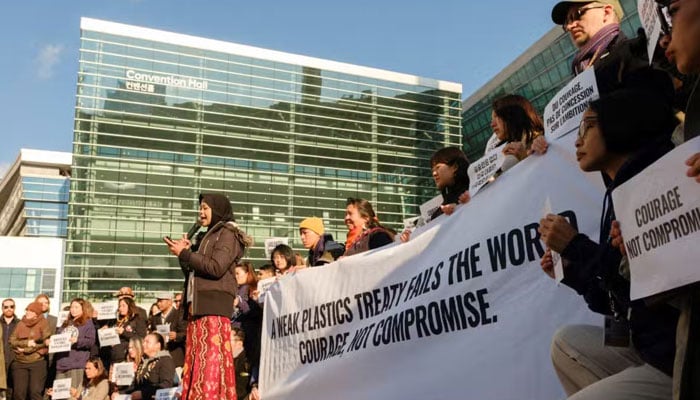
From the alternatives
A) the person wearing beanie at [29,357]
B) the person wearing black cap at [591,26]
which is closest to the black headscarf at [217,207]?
the person wearing black cap at [591,26]

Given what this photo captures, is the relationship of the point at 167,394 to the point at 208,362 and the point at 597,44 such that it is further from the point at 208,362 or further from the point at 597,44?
the point at 597,44

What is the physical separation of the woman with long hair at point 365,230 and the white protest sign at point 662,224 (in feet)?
10.4

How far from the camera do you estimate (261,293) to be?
552cm

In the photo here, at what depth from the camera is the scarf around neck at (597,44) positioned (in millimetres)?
2817

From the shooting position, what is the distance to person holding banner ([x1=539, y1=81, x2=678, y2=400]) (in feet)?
4.96

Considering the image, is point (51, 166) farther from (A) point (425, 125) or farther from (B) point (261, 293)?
(B) point (261, 293)

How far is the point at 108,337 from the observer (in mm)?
8328

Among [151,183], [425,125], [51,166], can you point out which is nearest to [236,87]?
[151,183]

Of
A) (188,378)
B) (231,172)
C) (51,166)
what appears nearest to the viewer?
(188,378)

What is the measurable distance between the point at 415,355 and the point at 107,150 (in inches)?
2266

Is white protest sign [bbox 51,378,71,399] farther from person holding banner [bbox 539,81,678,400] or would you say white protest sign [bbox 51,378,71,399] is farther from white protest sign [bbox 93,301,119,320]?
person holding banner [bbox 539,81,678,400]

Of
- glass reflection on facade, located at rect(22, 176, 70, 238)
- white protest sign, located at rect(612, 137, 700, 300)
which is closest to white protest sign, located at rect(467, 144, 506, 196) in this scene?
white protest sign, located at rect(612, 137, 700, 300)

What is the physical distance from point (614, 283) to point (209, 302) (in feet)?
10.3

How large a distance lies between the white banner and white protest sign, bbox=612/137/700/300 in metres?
1.16
